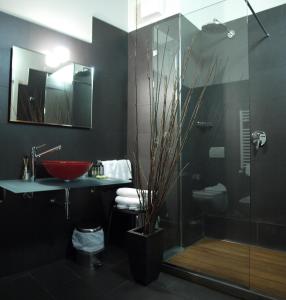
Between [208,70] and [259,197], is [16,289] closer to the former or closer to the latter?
[259,197]

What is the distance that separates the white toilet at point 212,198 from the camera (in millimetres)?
2605

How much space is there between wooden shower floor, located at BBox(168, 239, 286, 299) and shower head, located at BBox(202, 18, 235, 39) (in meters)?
2.07

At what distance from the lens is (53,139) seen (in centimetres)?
223

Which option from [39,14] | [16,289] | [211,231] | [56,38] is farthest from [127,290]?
[39,14]

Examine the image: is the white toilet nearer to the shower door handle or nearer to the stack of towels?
the shower door handle

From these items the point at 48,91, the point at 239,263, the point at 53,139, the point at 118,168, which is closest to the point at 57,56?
the point at 48,91

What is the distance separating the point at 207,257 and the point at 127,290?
82 cm

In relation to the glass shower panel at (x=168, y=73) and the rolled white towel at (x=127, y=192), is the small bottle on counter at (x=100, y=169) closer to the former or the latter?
the rolled white towel at (x=127, y=192)

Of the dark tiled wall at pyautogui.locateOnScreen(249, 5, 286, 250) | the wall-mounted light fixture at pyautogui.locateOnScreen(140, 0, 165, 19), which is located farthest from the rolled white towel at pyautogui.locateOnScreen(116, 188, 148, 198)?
the wall-mounted light fixture at pyautogui.locateOnScreen(140, 0, 165, 19)

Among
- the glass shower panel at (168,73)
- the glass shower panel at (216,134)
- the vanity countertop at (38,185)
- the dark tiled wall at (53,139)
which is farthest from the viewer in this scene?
the glass shower panel at (216,134)

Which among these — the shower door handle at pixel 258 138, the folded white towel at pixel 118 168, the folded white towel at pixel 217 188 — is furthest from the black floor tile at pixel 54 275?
the shower door handle at pixel 258 138

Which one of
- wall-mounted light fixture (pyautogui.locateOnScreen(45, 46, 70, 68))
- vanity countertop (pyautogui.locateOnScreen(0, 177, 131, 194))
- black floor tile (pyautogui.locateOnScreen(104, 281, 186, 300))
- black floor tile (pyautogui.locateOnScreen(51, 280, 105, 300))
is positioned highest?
wall-mounted light fixture (pyautogui.locateOnScreen(45, 46, 70, 68))

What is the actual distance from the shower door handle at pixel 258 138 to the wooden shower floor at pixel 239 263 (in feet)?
3.22

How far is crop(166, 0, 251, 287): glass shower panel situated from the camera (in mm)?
2480
